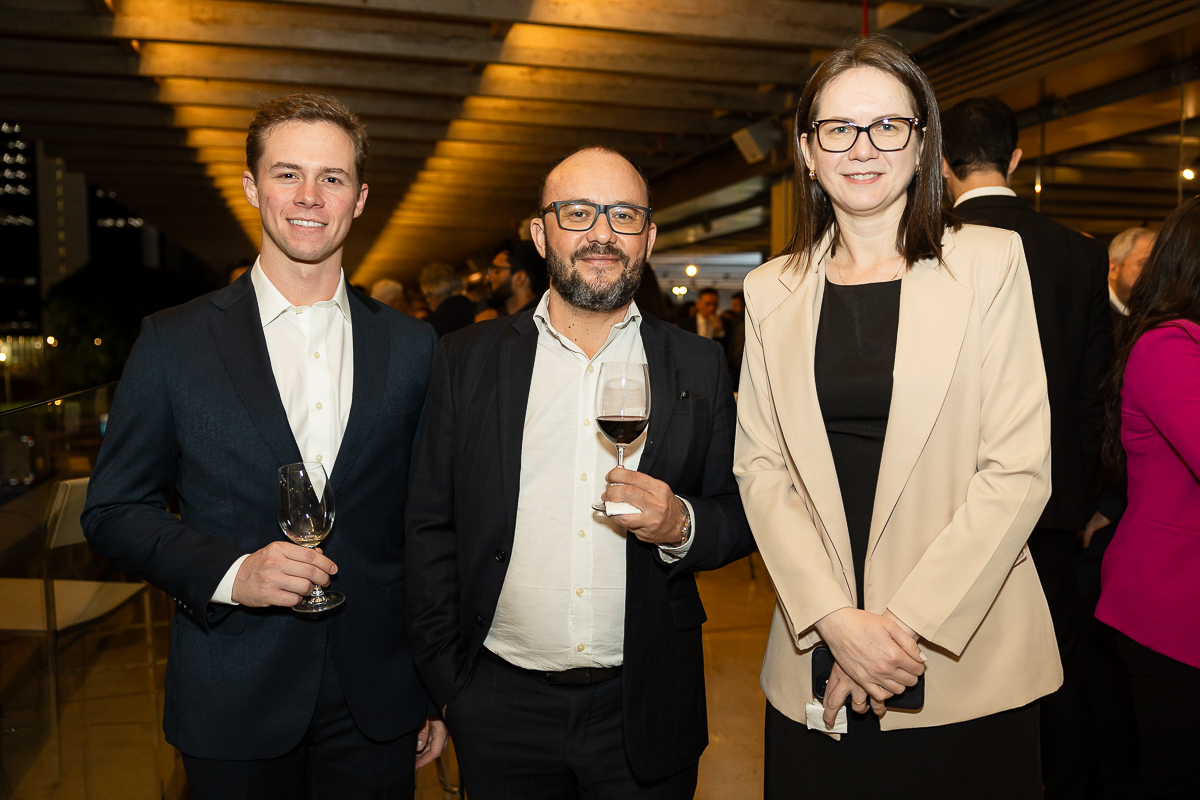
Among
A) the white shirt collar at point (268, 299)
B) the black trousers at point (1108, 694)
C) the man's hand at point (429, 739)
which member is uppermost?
the white shirt collar at point (268, 299)

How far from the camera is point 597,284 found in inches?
75.5

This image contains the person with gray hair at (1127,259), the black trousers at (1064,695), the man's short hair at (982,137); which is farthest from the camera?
the person with gray hair at (1127,259)

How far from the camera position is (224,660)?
1784 mm

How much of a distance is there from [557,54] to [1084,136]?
400 cm

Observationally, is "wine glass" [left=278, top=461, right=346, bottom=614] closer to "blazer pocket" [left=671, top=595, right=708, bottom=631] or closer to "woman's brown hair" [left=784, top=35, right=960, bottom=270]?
"blazer pocket" [left=671, top=595, right=708, bottom=631]

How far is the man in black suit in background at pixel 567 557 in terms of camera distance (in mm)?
1829

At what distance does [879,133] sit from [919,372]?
45 cm

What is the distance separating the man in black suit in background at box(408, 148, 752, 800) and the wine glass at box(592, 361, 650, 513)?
0.75 ft

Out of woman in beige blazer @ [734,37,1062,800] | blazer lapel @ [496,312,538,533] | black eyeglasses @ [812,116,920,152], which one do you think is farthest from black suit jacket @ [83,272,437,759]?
black eyeglasses @ [812,116,920,152]

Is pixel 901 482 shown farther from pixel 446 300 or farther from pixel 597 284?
pixel 446 300

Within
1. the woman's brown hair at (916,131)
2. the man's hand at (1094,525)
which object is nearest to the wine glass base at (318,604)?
the woman's brown hair at (916,131)

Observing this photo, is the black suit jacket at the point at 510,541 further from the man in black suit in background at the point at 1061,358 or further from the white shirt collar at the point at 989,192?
the white shirt collar at the point at 989,192

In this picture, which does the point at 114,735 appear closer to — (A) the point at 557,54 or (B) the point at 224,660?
(B) the point at 224,660

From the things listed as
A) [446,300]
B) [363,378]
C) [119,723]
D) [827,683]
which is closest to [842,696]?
[827,683]
